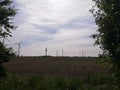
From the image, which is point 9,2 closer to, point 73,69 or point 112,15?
point 112,15

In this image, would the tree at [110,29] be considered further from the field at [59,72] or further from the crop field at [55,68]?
the crop field at [55,68]

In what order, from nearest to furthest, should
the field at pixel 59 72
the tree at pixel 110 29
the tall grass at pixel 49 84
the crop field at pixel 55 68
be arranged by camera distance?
the tree at pixel 110 29
the tall grass at pixel 49 84
the field at pixel 59 72
the crop field at pixel 55 68

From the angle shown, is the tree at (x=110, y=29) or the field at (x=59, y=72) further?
the field at (x=59, y=72)

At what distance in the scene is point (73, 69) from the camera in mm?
56625

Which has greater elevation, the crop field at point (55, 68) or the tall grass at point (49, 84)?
the crop field at point (55, 68)

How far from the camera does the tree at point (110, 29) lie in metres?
20.8

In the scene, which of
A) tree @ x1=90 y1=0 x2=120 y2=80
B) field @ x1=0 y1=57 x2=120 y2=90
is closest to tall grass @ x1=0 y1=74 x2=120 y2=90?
field @ x1=0 y1=57 x2=120 y2=90

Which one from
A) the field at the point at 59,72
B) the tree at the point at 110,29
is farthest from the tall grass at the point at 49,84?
the tree at the point at 110,29

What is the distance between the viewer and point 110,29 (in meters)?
21.1

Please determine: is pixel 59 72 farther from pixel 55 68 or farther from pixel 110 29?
pixel 110 29

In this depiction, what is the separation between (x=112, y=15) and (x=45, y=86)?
46.1 feet

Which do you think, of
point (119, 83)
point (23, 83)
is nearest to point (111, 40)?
point (119, 83)

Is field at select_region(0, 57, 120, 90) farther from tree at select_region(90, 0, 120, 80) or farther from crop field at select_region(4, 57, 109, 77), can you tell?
tree at select_region(90, 0, 120, 80)

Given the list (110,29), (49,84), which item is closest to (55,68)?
(49,84)
